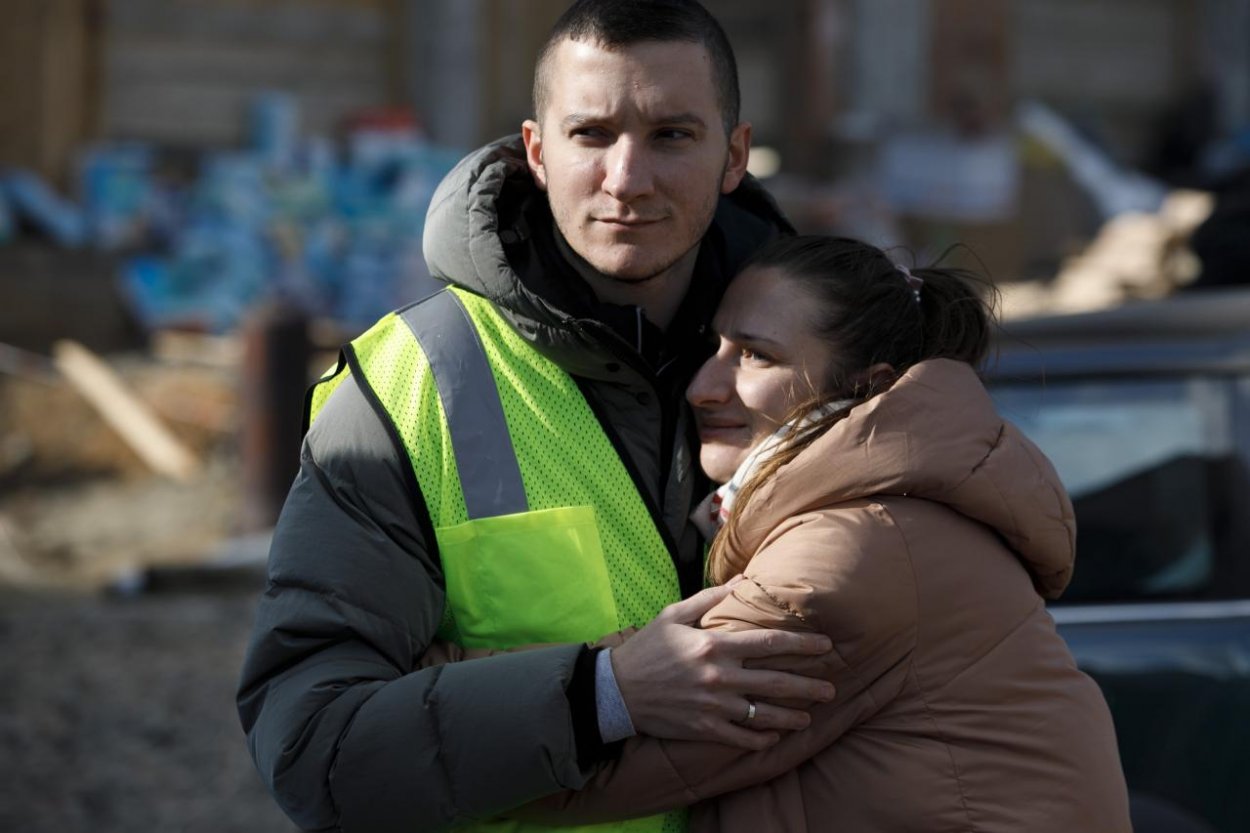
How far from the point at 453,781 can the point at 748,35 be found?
12.5 metres

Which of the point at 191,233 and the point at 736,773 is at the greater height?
the point at 736,773

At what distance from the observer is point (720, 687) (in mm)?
2059

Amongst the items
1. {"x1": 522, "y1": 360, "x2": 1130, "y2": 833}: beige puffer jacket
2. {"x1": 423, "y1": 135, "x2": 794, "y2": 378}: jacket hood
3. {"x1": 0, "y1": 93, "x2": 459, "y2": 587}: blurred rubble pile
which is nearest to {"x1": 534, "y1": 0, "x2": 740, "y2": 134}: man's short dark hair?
{"x1": 423, "y1": 135, "x2": 794, "y2": 378}: jacket hood

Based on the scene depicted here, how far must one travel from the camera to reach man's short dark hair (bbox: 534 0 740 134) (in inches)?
91.7

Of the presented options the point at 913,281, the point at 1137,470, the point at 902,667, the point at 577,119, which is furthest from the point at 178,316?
the point at 902,667

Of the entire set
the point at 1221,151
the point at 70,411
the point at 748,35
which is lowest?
the point at 70,411

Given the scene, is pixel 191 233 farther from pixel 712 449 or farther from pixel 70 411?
pixel 712 449

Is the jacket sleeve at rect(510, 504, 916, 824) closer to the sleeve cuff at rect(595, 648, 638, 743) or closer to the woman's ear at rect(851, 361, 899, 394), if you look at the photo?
the sleeve cuff at rect(595, 648, 638, 743)

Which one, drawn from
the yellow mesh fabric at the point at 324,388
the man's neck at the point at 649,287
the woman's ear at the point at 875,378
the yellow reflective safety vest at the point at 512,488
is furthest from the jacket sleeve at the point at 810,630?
the yellow mesh fabric at the point at 324,388

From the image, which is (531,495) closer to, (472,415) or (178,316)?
(472,415)

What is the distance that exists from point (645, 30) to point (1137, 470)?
2079 mm

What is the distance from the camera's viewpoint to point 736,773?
6.84ft

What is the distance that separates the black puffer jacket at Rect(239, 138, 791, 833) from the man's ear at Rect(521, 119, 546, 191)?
0.35 ft

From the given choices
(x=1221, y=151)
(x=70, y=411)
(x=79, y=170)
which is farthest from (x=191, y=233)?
(x=1221, y=151)
